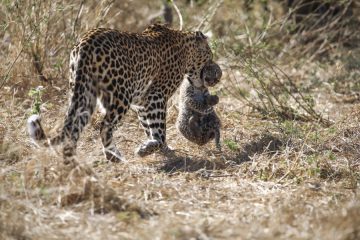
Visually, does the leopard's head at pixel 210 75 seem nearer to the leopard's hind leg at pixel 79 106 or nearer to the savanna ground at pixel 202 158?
the savanna ground at pixel 202 158

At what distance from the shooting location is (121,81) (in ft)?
25.7

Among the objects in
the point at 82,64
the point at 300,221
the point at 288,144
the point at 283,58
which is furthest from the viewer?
the point at 283,58

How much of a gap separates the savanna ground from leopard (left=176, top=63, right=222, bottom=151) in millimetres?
210

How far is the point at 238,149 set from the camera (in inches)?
348

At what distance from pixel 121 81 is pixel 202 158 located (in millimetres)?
1406

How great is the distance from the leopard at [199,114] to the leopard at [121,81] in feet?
0.72

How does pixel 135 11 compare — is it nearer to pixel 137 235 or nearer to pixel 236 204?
pixel 236 204

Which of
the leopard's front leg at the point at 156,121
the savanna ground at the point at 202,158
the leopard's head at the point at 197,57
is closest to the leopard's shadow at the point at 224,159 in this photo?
the savanna ground at the point at 202,158

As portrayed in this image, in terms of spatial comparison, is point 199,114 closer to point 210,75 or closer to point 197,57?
point 210,75

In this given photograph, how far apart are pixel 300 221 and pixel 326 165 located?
2.06 m

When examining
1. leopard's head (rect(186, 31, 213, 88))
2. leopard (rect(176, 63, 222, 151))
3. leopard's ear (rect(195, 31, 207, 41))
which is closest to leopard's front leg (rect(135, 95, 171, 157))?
leopard (rect(176, 63, 222, 151))

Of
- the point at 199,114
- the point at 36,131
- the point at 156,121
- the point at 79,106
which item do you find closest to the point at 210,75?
the point at 199,114

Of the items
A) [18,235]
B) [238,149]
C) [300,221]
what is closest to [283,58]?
[238,149]

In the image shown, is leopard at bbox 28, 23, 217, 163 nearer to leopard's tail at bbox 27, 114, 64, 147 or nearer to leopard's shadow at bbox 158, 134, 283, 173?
leopard's tail at bbox 27, 114, 64, 147
